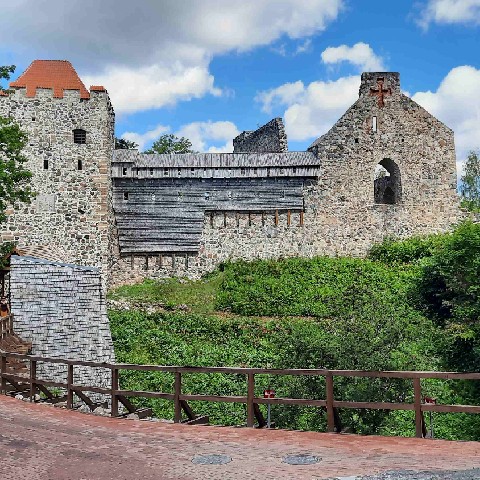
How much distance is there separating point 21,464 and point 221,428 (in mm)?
3010

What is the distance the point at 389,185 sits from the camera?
3419 centimetres

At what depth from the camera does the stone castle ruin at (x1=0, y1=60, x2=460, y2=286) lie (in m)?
25.9

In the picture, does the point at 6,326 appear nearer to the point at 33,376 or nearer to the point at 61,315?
the point at 61,315

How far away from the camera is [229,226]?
29516mm

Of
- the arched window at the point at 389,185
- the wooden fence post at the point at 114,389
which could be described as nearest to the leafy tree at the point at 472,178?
the arched window at the point at 389,185

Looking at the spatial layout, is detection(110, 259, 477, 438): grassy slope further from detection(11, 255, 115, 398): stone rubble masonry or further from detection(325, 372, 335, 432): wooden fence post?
detection(325, 372, 335, 432): wooden fence post

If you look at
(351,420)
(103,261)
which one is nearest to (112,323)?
(103,261)

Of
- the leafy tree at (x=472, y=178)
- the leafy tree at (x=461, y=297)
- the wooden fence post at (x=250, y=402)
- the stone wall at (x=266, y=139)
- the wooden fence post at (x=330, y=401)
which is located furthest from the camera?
the leafy tree at (x=472, y=178)

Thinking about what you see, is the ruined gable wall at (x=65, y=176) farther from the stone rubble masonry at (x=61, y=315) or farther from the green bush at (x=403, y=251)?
the green bush at (x=403, y=251)

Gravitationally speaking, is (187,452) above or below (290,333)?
below

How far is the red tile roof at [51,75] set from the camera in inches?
1104

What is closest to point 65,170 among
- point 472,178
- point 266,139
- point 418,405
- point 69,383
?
point 266,139

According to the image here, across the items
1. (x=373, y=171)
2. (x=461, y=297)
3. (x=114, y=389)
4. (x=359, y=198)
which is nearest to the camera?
(x=114, y=389)

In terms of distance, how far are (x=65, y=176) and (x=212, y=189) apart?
6452 mm
